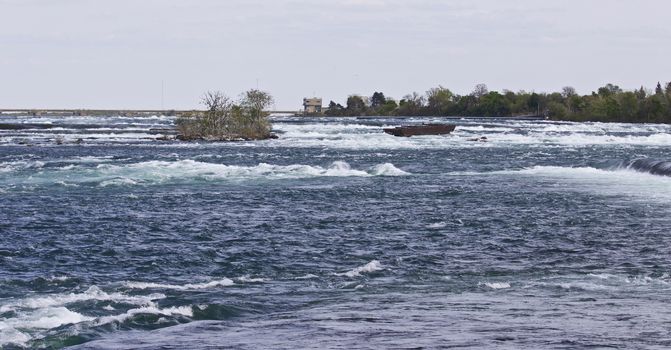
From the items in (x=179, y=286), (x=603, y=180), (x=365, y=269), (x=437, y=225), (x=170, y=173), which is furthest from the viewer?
(x=170, y=173)

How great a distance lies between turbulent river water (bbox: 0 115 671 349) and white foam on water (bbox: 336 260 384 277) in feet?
0.23

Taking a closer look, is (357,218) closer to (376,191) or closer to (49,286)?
(376,191)

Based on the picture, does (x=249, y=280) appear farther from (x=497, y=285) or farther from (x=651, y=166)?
(x=651, y=166)

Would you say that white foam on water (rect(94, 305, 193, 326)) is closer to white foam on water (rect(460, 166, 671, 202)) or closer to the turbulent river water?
the turbulent river water

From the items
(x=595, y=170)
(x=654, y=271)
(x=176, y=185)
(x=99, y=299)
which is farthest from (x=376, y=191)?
(x=99, y=299)

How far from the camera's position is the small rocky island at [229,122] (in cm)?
10769

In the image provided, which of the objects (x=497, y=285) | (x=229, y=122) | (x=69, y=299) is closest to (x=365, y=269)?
(x=497, y=285)

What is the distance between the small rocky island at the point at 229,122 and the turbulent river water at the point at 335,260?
53058 millimetres

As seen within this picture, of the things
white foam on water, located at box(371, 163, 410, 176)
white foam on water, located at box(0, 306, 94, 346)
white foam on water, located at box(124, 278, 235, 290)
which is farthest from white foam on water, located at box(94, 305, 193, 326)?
white foam on water, located at box(371, 163, 410, 176)

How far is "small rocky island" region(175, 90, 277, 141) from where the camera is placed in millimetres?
107688

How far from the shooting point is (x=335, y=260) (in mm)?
25969

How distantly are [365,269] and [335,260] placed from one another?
1661 millimetres

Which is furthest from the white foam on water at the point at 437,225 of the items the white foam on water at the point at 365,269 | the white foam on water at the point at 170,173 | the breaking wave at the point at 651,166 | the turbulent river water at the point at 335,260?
the breaking wave at the point at 651,166

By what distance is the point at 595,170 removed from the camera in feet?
190
